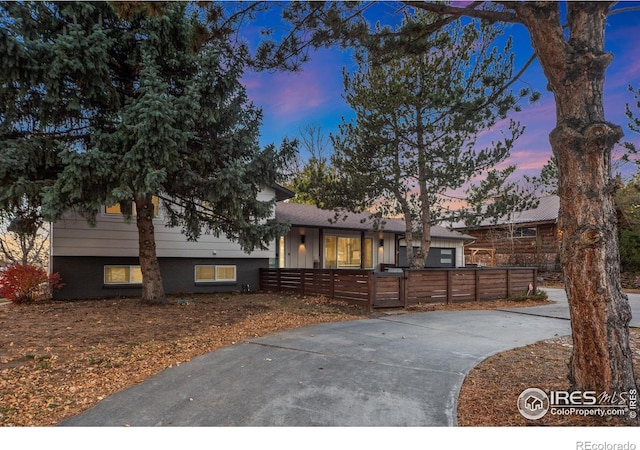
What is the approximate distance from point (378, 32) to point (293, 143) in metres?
3.39

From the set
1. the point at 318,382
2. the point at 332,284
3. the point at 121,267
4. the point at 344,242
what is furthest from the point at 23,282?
the point at 344,242

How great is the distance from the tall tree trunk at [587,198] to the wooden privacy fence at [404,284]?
5.69 meters

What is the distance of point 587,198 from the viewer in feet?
9.30

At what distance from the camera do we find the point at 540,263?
1945 centimetres

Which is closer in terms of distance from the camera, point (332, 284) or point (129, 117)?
point (129, 117)

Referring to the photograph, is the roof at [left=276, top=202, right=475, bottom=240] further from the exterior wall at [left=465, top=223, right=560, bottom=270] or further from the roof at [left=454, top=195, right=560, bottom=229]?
the roof at [left=454, top=195, right=560, bottom=229]

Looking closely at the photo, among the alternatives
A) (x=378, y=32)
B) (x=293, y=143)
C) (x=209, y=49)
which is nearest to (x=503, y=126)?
(x=293, y=143)

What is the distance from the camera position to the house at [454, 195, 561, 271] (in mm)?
19516

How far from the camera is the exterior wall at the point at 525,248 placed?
1944 centimetres

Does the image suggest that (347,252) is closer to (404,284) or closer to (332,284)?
(332,284)

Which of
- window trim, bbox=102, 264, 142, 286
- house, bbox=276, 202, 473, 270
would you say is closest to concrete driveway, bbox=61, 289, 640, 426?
window trim, bbox=102, 264, 142, 286

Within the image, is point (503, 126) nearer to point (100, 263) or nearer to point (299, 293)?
point (299, 293)

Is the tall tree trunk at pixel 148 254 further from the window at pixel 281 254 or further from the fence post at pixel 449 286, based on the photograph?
the fence post at pixel 449 286

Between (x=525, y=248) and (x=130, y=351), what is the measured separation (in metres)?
21.9
